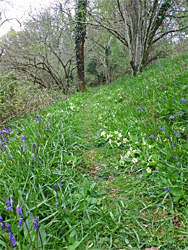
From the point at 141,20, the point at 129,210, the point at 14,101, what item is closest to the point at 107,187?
the point at 129,210

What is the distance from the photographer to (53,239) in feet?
4.59

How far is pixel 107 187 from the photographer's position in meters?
2.09

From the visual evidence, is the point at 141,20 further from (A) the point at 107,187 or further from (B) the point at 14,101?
(A) the point at 107,187

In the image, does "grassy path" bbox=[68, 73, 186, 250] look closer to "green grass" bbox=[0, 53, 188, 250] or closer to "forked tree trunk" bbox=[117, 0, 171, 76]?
"green grass" bbox=[0, 53, 188, 250]

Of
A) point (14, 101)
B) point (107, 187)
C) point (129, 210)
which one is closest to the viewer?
point (129, 210)

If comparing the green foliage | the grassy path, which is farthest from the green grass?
the green foliage

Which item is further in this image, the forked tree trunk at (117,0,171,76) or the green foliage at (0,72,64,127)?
the forked tree trunk at (117,0,171,76)

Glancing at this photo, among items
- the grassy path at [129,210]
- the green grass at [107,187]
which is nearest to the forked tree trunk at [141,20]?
the green grass at [107,187]

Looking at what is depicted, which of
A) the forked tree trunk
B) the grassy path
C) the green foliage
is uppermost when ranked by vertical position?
the forked tree trunk

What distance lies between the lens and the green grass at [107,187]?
1.42m

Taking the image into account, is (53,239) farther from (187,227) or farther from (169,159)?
(169,159)

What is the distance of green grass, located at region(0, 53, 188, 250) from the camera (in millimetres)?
1420

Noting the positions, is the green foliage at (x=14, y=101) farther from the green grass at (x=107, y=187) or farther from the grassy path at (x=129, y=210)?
the grassy path at (x=129, y=210)

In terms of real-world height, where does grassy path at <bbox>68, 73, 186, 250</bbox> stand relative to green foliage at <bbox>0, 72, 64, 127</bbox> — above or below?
below
